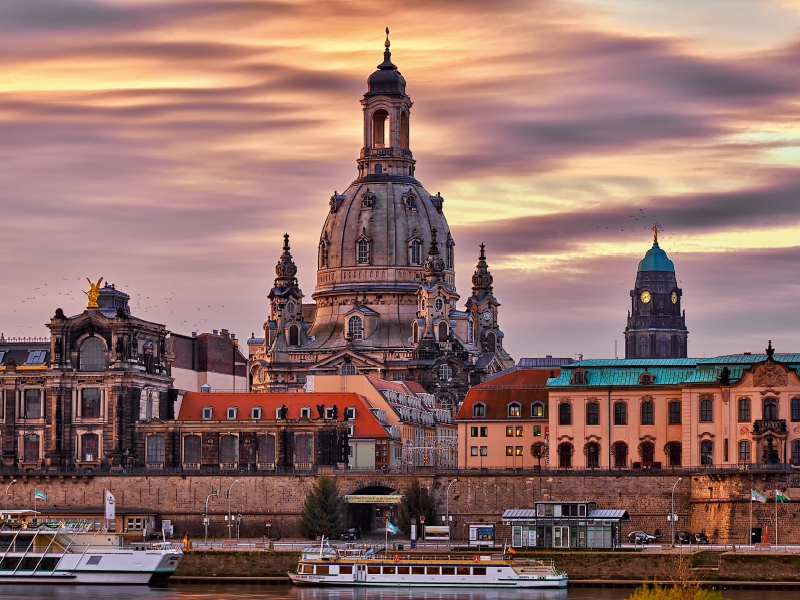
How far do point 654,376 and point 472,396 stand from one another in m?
19.3

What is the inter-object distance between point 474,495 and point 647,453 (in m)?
13.9

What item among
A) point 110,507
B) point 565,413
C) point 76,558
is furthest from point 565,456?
point 76,558

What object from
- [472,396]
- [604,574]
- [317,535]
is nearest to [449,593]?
[604,574]

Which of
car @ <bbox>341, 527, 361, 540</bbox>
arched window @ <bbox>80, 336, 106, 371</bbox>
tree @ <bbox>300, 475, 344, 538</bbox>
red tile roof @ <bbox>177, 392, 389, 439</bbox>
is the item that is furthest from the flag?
red tile roof @ <bbox>177, 392, 389, 439</bbox>

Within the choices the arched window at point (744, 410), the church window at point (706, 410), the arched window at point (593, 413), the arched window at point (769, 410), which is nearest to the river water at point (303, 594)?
the arched window at point (769, 410)

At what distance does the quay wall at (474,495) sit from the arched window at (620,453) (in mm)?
5704

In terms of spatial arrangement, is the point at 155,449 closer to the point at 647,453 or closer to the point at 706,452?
the point at 647,453

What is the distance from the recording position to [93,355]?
177m

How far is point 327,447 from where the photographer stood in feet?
562

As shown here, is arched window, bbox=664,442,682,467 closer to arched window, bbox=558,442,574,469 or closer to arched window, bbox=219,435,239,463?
arched window, bbox=558,442,574,469

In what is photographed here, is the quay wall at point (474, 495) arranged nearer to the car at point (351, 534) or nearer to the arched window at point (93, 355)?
the car at point (351, 534)

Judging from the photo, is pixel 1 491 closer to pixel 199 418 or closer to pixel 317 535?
pixel 199 418

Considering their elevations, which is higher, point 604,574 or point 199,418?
point 199,418

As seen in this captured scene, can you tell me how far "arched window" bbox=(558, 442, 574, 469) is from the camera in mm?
165250
